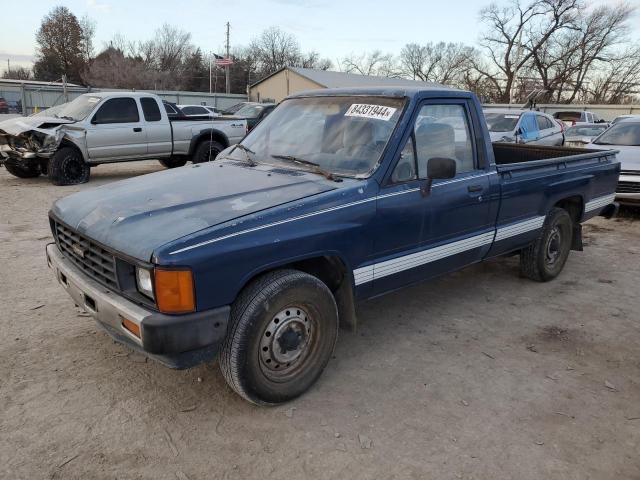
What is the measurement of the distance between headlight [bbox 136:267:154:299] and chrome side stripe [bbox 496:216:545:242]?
9.82 feet

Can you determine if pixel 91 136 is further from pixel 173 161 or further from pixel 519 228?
pixel 519 228

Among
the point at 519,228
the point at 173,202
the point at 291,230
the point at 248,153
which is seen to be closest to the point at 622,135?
the point at 519,228

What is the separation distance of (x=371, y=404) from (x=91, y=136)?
9158 millimetres

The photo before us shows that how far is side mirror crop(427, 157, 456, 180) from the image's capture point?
327 centimetres

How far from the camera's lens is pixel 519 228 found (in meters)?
4.56

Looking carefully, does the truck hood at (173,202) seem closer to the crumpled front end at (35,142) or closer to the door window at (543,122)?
the crumpled front end at (35,142)

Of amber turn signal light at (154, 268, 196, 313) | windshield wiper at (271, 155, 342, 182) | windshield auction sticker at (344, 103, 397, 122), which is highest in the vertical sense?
windshield auction sticker at (344, 103, 397, 122)

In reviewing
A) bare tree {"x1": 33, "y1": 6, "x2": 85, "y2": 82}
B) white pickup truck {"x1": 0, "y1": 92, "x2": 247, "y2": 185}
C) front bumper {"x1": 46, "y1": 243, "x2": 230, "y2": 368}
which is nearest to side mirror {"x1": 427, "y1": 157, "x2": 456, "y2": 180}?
front bumper {"x1": 46, "y1": 243, "x2": 230, "y2": 368}

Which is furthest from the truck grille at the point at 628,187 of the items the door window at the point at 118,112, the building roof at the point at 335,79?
the building roof at the point at 335,79

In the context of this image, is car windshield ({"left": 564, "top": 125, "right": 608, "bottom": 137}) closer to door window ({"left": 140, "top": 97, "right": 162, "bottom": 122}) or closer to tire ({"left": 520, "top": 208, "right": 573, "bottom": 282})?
door window ({"left": 140, "top": 97, "right": 162, "bottom": 122})

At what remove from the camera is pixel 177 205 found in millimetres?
2924

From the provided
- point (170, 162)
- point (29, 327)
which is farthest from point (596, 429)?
point (170, 162)

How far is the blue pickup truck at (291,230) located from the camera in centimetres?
254

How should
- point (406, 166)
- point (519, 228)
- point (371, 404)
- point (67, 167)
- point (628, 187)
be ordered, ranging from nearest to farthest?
point (371, 404) → point (406, 166) → point (519, 228) → point (628, 187) → point (67, 167)
